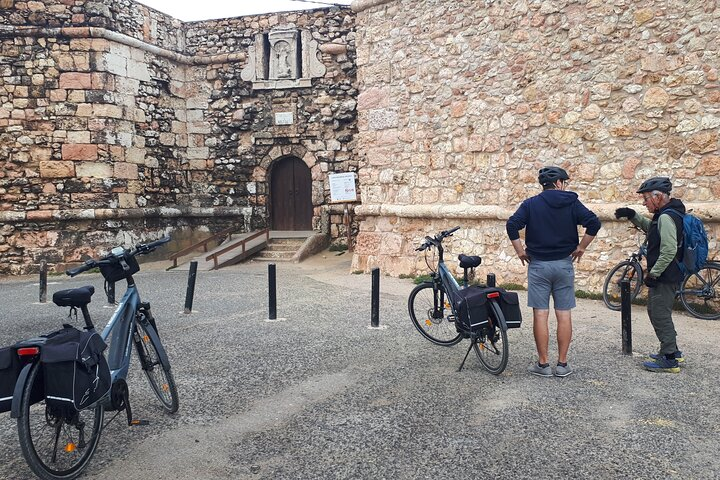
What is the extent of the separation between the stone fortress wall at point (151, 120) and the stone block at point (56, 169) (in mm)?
21

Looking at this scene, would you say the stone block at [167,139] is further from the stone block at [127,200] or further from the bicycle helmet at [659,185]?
the bicycle helmet at [659,185]

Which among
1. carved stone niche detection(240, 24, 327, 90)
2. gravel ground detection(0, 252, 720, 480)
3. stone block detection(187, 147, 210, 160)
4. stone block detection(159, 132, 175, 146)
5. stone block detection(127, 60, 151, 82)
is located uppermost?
carved stone niche detection(240, 24, 327, 90)

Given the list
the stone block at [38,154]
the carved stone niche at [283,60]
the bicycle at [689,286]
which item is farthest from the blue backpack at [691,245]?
the stone block at [38,154]

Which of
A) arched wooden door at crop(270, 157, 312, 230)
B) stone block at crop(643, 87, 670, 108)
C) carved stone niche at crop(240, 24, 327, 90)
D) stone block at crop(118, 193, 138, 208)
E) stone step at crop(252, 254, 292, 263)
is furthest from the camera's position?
arched wooden door at crop(270, 157, 312, 230)

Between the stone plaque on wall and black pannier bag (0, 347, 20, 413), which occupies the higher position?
the stone plaque on wall

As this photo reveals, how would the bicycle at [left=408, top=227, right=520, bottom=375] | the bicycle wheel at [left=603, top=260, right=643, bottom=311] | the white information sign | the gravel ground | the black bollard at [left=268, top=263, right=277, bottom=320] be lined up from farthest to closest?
the white information sign
the bicycle wheel at [left=603, top=260, right=643, bottom=311]
the black bollard at [left=268, top=263, right=277, bottom=320]
the bicycle at [left=408, top=227, right=520, bottom=375]
the gravel ground

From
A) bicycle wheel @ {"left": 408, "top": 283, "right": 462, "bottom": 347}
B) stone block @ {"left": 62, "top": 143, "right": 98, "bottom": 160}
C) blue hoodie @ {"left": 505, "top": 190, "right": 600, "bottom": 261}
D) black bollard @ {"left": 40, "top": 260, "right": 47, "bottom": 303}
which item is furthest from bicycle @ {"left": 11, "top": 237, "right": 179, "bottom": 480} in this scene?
stone block @ {"left": 62, "top": 143, "right": 98, "bottom": 160}

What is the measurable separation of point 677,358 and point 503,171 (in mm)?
4346

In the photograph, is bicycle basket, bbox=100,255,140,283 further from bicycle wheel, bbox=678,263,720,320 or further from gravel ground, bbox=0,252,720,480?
bicycle wheel, bbox=678,263,720,320

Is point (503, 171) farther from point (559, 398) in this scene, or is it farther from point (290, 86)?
point (290, 86)

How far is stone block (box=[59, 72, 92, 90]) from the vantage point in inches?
462

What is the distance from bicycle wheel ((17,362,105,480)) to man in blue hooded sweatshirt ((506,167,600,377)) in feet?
9.68

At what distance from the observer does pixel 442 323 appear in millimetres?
5281

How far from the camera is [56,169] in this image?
11742 millimetres
